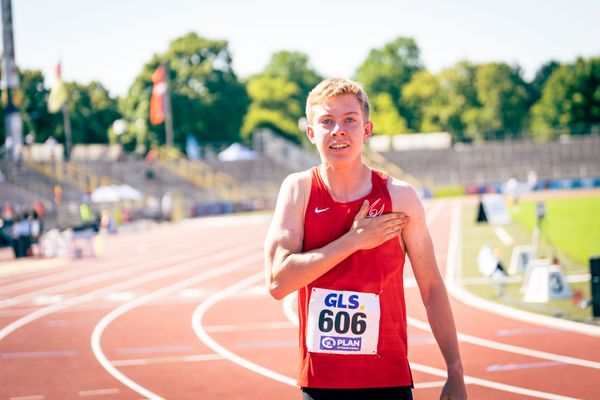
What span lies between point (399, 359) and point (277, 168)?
62.3 metres

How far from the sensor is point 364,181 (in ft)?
10.5

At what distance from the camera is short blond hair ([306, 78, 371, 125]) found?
10.2ft

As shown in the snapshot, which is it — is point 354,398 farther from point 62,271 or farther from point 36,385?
point 62,271

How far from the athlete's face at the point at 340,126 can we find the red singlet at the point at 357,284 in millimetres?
153

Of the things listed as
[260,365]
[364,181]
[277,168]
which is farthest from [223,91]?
[364,181]

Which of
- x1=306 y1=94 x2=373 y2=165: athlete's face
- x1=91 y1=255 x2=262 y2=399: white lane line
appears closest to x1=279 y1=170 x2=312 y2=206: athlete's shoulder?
x1=306 y1=94 x2=373 y2=165: athlete's face

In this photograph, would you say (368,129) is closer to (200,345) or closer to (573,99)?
(200,345)

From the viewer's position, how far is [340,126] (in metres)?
3.09

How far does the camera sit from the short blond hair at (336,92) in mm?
3107

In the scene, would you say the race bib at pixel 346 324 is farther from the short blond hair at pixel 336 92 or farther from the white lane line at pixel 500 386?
the white lane line at pixel 500 386

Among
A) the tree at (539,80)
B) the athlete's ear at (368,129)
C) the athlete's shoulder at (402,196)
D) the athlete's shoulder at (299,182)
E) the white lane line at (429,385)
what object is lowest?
the white lane line at (429,385)

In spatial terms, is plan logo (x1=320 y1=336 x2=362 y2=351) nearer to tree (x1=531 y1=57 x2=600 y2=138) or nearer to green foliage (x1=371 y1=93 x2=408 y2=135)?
green foliage (x1=371 y1=93 x2=408 y2=135)

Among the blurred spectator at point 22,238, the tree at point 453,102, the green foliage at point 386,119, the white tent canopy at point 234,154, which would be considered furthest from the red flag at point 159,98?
the tree at point 453,102

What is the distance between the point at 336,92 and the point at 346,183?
0.35 meters
